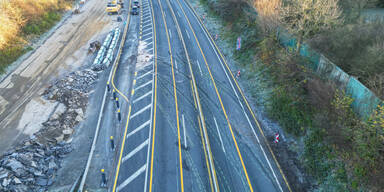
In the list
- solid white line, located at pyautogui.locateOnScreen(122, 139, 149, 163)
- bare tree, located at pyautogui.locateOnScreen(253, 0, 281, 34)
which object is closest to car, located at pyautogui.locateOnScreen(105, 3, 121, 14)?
bare tree, located at pyautogui.locateOnScreen(253, 0, 281, 34)

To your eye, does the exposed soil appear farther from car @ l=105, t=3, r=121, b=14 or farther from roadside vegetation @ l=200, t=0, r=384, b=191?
car @ l=105, t=3, r=121, b=14

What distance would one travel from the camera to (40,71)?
26.8 m

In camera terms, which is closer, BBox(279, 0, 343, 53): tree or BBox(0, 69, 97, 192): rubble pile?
BBox(0, 69, 97, 192): rubble pile

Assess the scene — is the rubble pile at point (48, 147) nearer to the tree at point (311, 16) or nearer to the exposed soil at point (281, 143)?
the exposed soil at point (281, 143)

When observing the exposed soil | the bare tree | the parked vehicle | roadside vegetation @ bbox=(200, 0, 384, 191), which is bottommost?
the exposed soil

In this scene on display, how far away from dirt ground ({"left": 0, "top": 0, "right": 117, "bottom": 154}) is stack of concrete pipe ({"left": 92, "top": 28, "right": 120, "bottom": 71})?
5.02 ft

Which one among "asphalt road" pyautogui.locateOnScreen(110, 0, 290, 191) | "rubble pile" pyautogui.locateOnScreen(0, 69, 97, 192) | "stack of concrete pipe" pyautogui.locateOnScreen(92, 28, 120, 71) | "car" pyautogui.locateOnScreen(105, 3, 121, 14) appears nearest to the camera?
"rubble pile" pyautogui.locateOnScreen(0, 69, 97, 192)

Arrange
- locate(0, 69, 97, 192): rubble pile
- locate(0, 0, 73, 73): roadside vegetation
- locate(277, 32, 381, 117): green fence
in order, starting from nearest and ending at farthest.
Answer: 1. locate(0, 69, 97, 192): rubble pile
2. locate(277, 32, 381, 117): green fence
3. locate(0, 0, 73, 73): roadside vegetation

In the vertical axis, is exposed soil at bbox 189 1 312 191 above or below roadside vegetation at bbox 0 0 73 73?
below

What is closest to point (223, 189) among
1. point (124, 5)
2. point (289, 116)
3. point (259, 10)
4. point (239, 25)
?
point (289, 116)

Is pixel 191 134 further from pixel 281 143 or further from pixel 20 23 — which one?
pixel 20 23

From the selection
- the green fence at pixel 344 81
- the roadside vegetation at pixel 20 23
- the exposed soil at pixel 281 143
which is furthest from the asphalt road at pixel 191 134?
the roadside vegetation at pixel 20 23

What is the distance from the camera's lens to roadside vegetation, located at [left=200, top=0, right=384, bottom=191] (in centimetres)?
1309

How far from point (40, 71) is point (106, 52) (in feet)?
26.4
